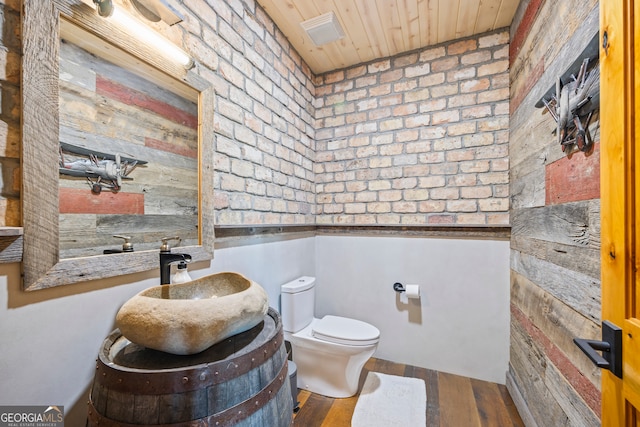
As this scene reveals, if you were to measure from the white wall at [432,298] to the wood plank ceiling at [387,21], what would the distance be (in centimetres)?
155

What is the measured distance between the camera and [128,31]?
3.38ft

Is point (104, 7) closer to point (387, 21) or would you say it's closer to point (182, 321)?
point (182, 321)

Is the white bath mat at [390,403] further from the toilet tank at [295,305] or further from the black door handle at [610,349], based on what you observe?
the black door handle at [610,349]

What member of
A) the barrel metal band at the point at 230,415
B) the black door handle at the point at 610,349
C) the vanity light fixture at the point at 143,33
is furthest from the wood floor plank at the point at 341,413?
the vanity light fixture at the point at 143,33

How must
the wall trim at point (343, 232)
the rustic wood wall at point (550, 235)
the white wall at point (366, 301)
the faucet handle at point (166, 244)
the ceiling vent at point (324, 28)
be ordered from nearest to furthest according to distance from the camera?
the white wall at point (366, 301), the rustic wood wall at point (550, 235), the faucet handle at point (166, 244), the wall trim at point (343, 232), the ceiling vent at point (324, 28)

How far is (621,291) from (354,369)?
146 cm

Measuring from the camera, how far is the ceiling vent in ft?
5.99

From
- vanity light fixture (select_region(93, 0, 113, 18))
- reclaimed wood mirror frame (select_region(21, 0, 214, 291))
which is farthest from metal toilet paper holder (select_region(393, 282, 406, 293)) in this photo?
vanity light fixture (select_region(93, 0, 113, 18))

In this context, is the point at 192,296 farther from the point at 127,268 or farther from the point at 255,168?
the point at 255,168

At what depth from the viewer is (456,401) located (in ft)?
5.69

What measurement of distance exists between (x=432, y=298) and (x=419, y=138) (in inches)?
50.0

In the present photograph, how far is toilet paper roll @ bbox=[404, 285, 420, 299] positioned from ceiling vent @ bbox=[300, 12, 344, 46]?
1.97 metres

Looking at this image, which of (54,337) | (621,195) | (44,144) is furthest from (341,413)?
(44,144)

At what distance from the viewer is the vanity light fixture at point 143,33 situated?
928 mm
